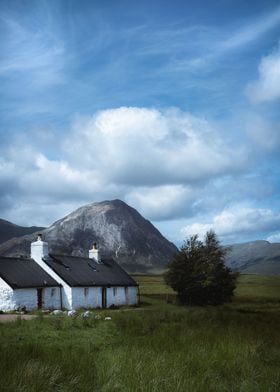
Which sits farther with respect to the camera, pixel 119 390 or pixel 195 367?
pixel 195 367

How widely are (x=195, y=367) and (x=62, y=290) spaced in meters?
39.5

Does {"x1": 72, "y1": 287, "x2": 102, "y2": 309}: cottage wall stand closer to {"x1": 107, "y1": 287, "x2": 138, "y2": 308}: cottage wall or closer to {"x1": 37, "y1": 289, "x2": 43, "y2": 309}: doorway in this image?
{"x1": 107, "y1": 287, "x2": 138, "y2": 308}: cottage wall

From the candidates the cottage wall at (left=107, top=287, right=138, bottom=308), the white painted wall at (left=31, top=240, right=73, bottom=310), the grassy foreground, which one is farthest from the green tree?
the grassy foreground

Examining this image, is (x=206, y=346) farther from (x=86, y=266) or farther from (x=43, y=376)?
(x=86, y=266)

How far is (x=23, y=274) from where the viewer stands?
45.7 m

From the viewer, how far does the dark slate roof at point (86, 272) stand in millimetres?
50188

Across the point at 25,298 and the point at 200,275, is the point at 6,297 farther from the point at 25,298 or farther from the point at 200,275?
the point at 200,275

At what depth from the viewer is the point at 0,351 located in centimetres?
1014

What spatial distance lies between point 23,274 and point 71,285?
199 inches

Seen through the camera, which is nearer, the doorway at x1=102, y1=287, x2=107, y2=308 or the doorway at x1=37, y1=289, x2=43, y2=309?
the doorway at x1=37, y1=289, x2=43, y2=309

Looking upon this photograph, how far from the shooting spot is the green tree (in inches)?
2045

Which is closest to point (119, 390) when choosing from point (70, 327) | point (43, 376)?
point (43, 376)

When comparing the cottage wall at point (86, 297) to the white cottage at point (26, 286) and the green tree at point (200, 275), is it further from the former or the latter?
the green tree at point (200, 275)

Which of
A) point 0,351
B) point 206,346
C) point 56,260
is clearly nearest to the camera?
point 0,351
